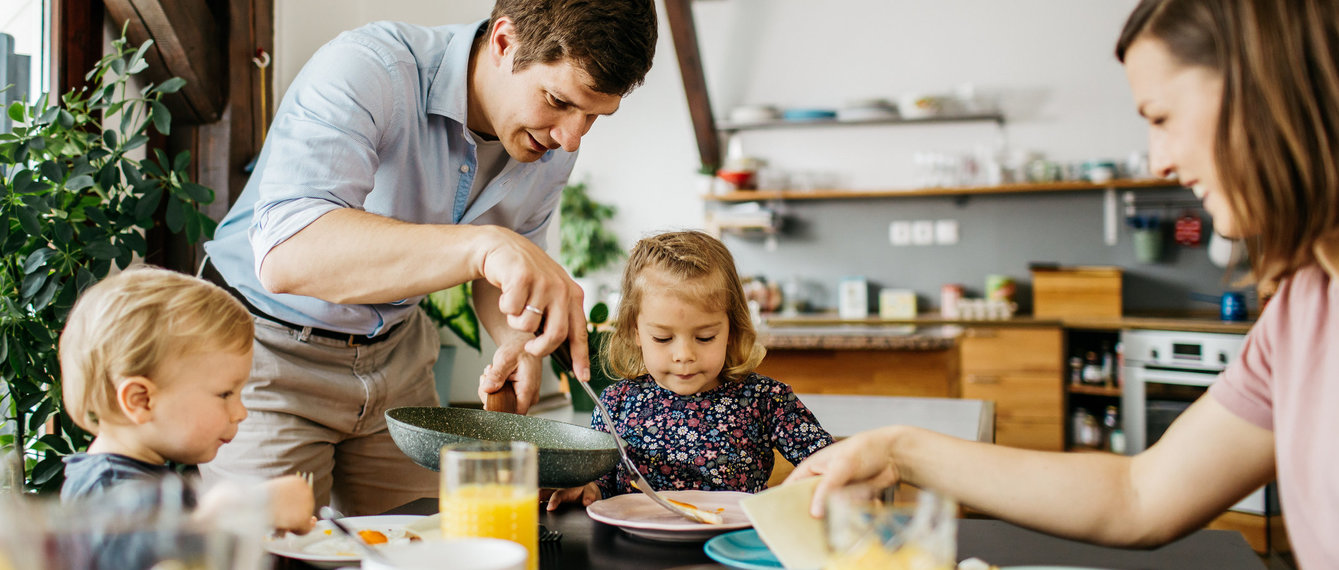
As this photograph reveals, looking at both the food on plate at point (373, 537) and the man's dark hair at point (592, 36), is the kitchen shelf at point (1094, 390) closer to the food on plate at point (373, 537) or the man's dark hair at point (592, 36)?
the man's dark hair at point (592, 36)

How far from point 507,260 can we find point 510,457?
31 centimetres

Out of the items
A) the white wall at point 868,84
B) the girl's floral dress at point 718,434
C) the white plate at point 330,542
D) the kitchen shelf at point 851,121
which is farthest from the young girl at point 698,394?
the kitchen shelf at point 851,121

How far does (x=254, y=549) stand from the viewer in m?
0.56

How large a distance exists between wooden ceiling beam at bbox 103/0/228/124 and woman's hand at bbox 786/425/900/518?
1735 mm

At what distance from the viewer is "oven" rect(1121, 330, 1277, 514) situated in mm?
4273

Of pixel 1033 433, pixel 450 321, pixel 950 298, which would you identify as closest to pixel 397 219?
pixel 450 321

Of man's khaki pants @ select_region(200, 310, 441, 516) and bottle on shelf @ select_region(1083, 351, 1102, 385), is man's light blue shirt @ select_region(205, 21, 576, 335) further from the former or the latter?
bottle on shelf @ select_region(1083, 351, 1102, 385)

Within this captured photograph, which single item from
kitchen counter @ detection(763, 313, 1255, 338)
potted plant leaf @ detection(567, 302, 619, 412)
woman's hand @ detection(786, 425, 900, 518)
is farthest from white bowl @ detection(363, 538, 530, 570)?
kitchen counter @ detection(763, 313, 1255, 338)

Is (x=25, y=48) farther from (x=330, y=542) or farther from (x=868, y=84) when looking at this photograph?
(x=868, y=84)

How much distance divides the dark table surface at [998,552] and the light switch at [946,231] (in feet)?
15.2

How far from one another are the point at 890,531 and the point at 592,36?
2.93 ft

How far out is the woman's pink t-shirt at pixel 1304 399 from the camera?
2.77 ft

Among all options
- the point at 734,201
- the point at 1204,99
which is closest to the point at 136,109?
the point at 1204,99

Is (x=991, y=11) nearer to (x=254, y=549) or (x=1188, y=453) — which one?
(x=1188, y=453)
